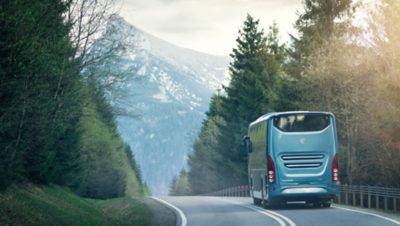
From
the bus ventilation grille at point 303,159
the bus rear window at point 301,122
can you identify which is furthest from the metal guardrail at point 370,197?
the bus rear window at point 301,122

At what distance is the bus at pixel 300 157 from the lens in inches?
1064

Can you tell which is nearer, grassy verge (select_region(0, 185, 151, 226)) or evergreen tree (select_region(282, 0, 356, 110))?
grassy verge (select_region(0, 185, 151, 226))

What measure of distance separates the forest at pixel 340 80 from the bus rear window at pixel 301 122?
387 centimetres

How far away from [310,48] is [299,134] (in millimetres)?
21511

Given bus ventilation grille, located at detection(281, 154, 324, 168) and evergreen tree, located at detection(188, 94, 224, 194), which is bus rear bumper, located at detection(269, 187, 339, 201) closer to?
bus ventilation grille, located at detection(281, 154, 324, 168)

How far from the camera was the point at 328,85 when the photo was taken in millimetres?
42062

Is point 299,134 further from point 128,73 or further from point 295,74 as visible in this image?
point 295,74

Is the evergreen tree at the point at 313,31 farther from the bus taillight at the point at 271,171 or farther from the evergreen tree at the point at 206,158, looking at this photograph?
the evergreen tree at the point at 206,158

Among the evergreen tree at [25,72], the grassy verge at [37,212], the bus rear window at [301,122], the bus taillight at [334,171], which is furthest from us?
the bus rear window at [301,122]

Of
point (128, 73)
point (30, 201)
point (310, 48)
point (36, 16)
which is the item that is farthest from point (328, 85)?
point (36, 16)

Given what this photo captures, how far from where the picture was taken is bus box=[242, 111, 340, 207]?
88.6 feet

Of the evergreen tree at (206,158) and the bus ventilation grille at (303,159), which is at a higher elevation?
the evergreen tree at (206,158)

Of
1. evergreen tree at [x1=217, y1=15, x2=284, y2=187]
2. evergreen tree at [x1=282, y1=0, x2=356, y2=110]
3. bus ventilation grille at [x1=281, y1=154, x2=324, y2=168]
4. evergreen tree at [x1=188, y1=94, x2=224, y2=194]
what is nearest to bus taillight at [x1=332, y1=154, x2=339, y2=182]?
bus ventilation grille at [x1=281, y1=154, x2=324, y2=168]

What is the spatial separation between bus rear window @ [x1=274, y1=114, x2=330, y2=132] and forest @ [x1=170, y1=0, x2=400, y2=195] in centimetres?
387
